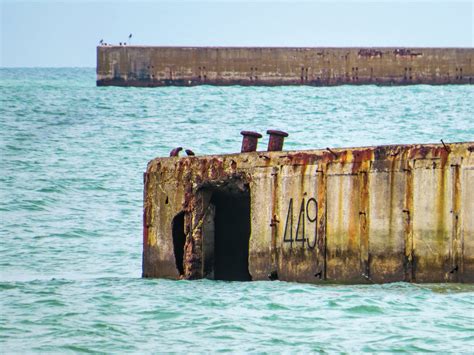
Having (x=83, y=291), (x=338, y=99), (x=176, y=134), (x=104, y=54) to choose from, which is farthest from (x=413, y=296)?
(x=104, y=54)

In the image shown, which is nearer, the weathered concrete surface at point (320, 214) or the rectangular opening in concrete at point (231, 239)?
the weathered concrete surface at point (320, 214)

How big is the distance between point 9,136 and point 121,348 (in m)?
32.9

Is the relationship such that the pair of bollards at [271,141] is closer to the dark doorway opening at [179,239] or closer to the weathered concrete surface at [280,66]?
the dark doorway opening at [179,239]

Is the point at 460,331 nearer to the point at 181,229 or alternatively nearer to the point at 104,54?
the point at 181,229

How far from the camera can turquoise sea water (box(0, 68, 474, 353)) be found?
14.0 metres

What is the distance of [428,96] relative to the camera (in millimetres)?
63906

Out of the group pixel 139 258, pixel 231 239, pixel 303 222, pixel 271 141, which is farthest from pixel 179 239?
pixel 139 258

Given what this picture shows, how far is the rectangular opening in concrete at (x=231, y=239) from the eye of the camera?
1778 cm

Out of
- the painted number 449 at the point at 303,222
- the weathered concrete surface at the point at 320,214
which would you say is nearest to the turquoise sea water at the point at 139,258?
the weathered concrete surface at the point at 320,214

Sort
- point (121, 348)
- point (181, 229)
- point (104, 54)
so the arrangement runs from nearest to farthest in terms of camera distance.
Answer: point (121, 348), point (181, 229), point (104, 54)

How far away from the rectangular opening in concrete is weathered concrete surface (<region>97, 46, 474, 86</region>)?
5450 cm

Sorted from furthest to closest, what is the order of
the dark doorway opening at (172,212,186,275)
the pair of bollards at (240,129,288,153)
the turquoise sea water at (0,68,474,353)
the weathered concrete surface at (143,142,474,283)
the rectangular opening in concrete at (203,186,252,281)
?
the rectangular opening in concrete at (203,186,252,281)
the dark doorway opening at (172,212,186,275)
the pair of bollards at (240,129,288,153)
the weathered concrete surface at (143,142,474,283)
the turquoise sea water at (0,68,474,353)

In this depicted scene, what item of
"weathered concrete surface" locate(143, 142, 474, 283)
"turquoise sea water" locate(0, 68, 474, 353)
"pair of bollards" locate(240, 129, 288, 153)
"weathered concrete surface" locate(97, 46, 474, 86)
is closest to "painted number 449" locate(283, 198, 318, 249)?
"weathered concrete surface" locate(143, 142, 474, 283)

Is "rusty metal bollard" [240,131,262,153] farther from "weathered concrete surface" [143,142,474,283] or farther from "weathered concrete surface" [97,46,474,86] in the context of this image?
Answer: "weathered concrete surface" [97,46,474,86]
